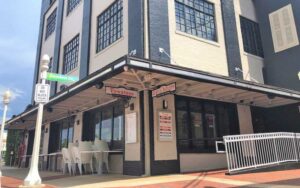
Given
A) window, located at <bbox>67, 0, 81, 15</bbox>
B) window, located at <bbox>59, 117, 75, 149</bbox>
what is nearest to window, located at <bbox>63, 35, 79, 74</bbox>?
window, located at <bbox>67, 0, 81, 15</bbox>

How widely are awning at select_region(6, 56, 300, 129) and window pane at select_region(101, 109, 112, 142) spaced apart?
1.77 ft

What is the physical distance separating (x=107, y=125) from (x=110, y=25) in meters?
5.02

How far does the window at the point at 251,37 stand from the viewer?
677 inches

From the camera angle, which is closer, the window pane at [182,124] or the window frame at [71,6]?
the window pane at [182,124]

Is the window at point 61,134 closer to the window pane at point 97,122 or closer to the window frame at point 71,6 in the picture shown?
the window pane at point 97,122

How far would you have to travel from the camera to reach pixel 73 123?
16625mm

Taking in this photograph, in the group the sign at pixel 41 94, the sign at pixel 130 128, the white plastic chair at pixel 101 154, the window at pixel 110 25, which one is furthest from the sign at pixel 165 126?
the window at pixel 110 25

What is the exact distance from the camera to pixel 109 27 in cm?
1498

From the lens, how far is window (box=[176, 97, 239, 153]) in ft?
40.3

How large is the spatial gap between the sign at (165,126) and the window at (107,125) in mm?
1970

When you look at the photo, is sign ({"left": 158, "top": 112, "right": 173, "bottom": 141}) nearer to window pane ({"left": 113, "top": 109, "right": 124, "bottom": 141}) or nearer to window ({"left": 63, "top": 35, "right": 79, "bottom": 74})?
window pane ({"left": 113, "top": 109, "right": 124, "bottom": 141})

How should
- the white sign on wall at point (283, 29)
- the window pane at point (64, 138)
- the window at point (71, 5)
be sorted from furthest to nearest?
the window at point (71, 5) < the window pane at point (64, 138) < the white sign on wall at point (283, 29)

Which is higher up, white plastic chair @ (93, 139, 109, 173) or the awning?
the awning

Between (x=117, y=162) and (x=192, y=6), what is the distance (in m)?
8.30
